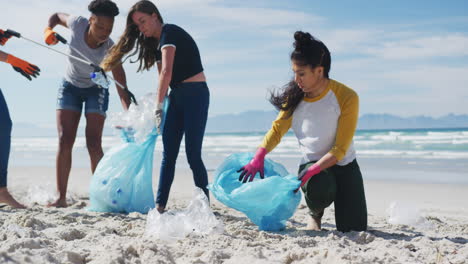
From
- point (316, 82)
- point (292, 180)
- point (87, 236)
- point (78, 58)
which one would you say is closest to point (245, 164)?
point (292, 180)

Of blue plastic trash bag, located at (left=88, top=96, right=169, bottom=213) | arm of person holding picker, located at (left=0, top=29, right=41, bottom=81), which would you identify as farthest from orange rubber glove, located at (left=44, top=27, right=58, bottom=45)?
blue plastic trash bag, located at (left=88, top=96, right=169, bottom=213)

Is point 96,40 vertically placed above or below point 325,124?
above

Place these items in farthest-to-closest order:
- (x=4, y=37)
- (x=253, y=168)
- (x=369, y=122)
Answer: (x=369, y=122), (x=4, y=37), (x=253, y=168)

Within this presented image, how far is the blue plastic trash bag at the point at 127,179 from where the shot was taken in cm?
365

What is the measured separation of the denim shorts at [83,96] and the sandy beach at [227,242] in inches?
29.7

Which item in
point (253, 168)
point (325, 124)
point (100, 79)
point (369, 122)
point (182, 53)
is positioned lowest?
point (369, 122)

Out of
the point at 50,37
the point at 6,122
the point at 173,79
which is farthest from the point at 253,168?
the point at 50,37

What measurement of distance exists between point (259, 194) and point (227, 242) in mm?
343

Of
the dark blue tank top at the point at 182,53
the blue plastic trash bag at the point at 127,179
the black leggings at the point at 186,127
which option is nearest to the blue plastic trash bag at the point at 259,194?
the black leggings at the point at 186,127

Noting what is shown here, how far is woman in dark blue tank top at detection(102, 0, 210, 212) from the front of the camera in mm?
3258

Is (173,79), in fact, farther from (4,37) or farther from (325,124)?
(4,37)

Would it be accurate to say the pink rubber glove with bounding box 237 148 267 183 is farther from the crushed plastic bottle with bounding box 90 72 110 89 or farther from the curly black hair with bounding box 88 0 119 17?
the curly black hair with bounding box 88 0 119 17

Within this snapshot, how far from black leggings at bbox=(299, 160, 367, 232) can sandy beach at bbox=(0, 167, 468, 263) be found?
99 millimetres

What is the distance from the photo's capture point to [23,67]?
3.76 metres
